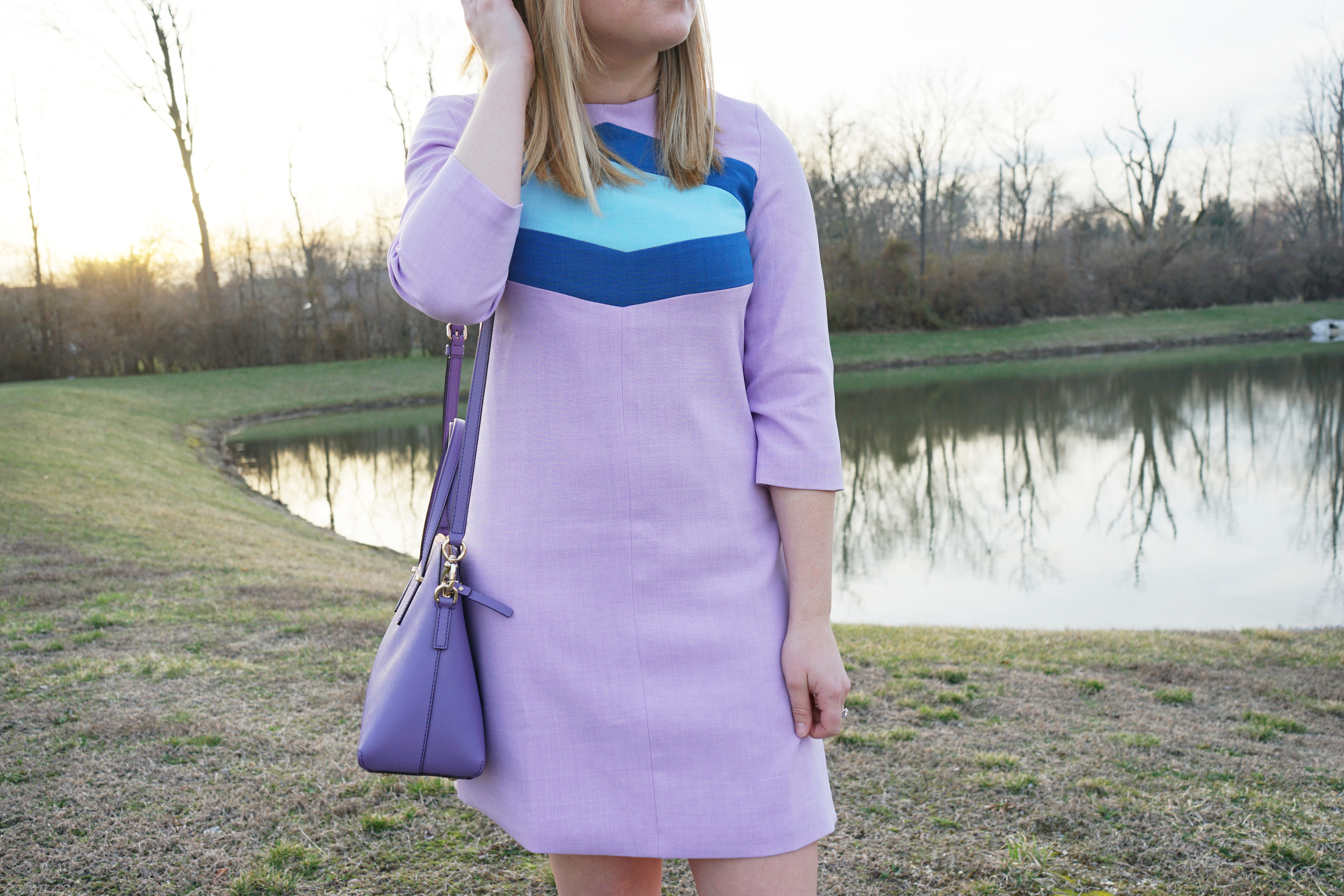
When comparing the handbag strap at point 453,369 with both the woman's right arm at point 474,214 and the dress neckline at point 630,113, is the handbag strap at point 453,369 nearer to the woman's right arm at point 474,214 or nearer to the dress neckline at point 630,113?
the woman's right arm at point 474,214

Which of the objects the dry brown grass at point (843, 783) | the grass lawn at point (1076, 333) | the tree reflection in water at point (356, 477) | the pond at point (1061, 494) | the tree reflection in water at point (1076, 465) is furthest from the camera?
the grass lawn at point (1076, 333)

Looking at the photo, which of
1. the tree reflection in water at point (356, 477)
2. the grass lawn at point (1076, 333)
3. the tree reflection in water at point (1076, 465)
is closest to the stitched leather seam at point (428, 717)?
the tree reflection in water at point (1076, 465)

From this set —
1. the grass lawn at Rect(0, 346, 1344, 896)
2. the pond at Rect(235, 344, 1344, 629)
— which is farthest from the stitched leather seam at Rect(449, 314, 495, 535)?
the pond at Rect(235, 344, 1344, 629)

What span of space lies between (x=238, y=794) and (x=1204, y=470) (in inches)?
474

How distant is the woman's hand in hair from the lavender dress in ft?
0.51

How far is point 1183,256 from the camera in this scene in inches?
1420

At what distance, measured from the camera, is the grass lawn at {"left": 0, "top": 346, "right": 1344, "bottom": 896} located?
2.53m

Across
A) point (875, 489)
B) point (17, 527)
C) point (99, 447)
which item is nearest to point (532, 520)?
point (17, 527)

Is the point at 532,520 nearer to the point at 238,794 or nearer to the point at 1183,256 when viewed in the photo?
the point at 238,794

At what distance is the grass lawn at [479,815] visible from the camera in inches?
99.7

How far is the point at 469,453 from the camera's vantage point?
1.14m

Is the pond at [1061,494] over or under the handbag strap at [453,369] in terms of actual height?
under

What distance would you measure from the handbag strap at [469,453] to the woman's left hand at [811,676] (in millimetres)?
421

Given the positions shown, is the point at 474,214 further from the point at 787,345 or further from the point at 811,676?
the point at 811,676
